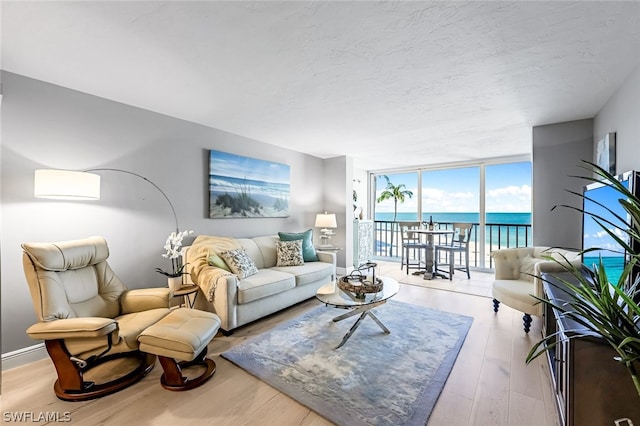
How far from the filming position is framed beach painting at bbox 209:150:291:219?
3.67 meters

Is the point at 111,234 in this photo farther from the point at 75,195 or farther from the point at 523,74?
the point at 523,74

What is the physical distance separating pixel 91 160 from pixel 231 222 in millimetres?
1739

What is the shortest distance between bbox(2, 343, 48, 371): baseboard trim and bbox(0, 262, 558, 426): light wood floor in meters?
0.07

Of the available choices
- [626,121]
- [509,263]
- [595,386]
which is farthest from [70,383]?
[626,121]

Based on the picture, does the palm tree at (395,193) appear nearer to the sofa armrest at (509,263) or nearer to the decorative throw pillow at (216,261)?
the sofa armrest at (509,263)

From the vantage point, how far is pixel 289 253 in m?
3.83

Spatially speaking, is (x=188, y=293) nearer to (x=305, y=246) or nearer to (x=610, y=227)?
(x=305, y=246)

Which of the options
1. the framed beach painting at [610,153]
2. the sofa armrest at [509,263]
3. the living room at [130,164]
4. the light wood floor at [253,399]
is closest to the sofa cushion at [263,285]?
the light wood floor at [253,399]

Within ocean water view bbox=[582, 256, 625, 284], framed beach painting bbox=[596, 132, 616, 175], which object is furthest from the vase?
framed beach painting bbox=[596, 132, 616, 175]

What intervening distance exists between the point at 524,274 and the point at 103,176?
447 centimetres

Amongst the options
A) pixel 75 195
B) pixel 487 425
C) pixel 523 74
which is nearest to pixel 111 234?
pixel 75 195

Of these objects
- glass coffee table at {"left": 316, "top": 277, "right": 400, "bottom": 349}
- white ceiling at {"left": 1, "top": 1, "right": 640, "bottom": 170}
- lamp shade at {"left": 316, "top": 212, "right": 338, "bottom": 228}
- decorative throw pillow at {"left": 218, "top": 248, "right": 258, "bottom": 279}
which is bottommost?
glass coffee table at {"left": 316, "top": 277, "right": 400, "bottom": 349}

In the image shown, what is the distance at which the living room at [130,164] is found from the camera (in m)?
2.21

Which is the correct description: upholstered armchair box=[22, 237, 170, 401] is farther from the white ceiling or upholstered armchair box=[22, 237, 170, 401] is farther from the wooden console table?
the wooden console table
